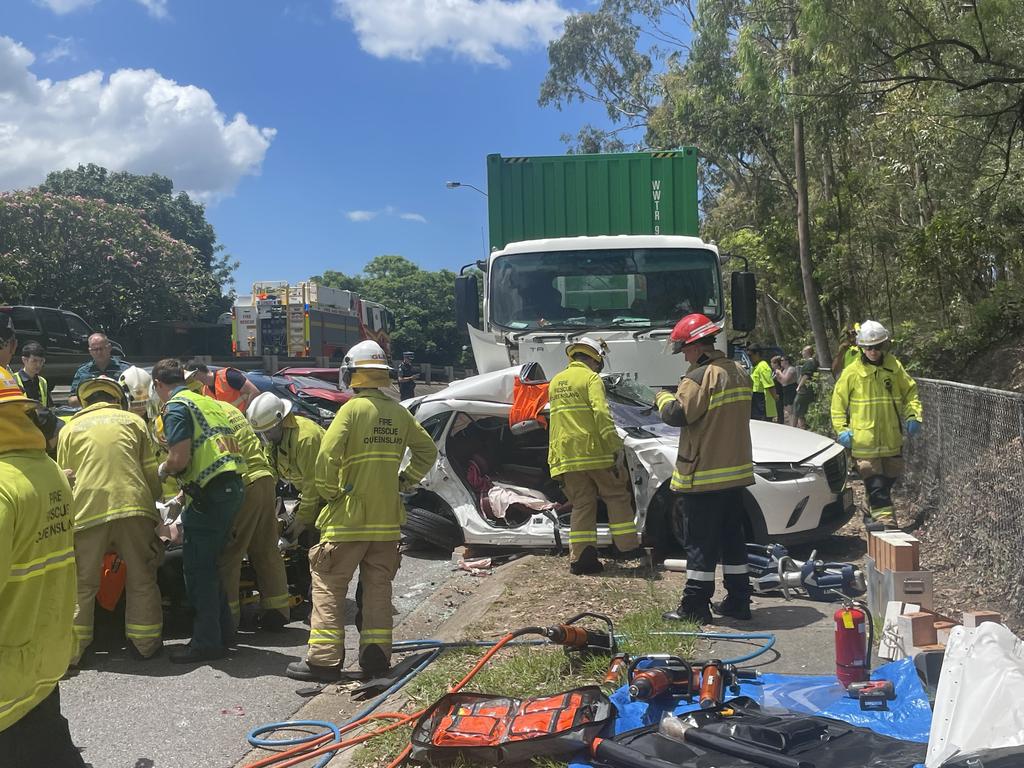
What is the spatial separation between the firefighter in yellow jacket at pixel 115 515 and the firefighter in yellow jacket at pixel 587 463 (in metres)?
2.91

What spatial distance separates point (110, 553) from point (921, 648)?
453 centimetres

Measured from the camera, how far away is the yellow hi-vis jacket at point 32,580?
2756 mm

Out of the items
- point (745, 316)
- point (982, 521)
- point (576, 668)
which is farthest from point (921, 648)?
point (745, 316)

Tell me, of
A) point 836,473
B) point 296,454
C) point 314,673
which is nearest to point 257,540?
point 296,454

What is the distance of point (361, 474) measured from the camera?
5.42 meters

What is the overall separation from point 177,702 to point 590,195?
7248mm

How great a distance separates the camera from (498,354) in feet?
31.0

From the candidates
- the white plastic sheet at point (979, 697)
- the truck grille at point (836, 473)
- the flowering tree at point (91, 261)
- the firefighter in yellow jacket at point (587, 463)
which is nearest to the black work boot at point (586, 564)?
the firefighter in yellow jacket at point (587, 463)

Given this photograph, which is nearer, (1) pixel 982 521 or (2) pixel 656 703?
(2) pixel 656 703

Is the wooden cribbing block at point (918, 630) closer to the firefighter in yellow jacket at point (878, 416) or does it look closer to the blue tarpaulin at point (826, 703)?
the blue tarpaulin at point (826, 703)

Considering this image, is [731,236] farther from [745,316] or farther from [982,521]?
[982,521]

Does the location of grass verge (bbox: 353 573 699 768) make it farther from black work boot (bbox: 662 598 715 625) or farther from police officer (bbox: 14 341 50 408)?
police officer (bbox: 14 341 50 408)

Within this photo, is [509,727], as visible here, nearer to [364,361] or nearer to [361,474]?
[361,474]

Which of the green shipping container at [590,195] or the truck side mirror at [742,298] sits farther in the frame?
the green shipping container at [590,195]
